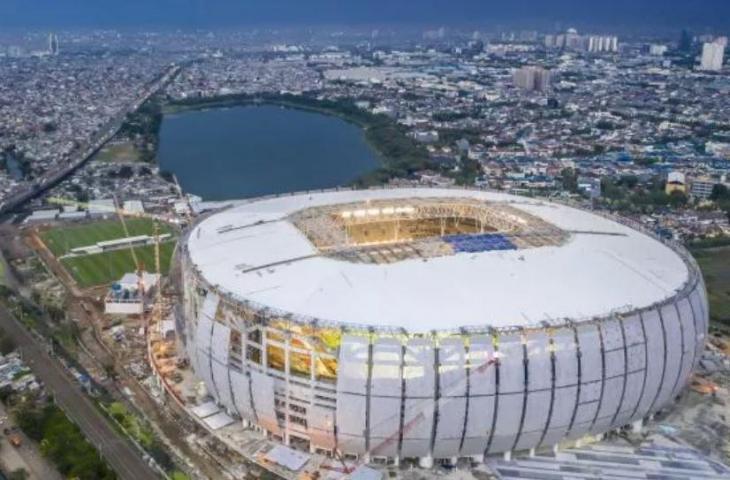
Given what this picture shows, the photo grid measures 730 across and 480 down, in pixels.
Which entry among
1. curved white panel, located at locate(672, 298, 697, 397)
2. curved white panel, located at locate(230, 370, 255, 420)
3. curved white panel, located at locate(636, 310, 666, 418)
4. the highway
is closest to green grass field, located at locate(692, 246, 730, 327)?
curved white panel, located at locate(672, 298, 697, 397)

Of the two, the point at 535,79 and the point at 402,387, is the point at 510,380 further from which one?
the point at 535,79

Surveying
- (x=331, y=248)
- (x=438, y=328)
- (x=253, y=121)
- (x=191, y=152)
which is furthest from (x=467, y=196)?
(x=253, y=121)

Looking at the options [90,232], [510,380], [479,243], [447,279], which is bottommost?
[90,232]

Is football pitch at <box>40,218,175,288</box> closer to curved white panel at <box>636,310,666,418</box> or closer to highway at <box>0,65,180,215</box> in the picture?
→ highway at <box>0,65,180,215</box>

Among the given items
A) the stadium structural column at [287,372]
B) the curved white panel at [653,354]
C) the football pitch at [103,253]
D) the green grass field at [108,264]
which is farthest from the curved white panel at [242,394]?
the football pitch at [103,253]

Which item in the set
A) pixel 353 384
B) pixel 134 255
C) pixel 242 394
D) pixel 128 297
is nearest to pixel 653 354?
pixel 353 384

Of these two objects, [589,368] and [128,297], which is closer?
[589,368]

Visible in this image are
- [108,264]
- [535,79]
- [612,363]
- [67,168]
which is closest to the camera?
[612,363]
